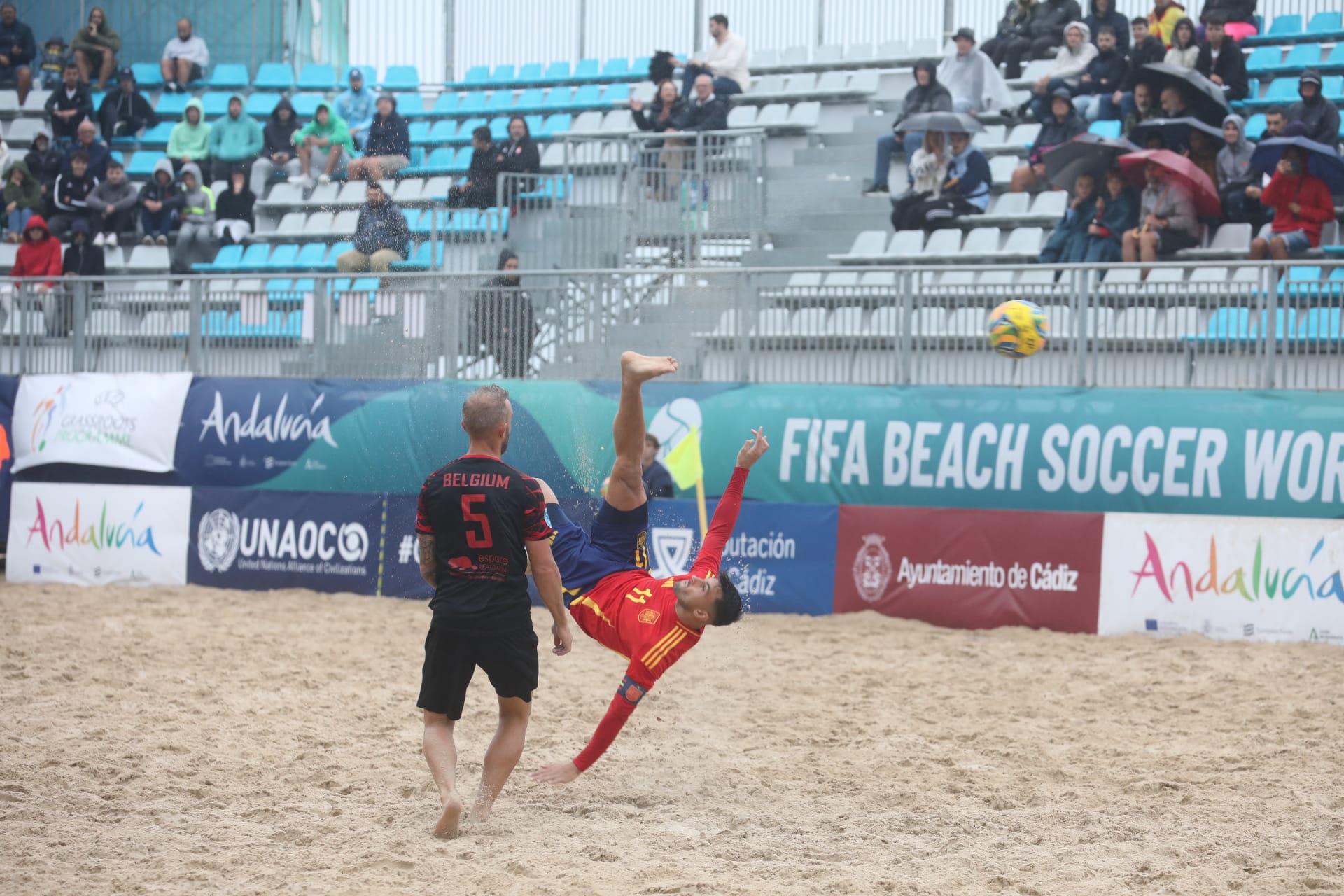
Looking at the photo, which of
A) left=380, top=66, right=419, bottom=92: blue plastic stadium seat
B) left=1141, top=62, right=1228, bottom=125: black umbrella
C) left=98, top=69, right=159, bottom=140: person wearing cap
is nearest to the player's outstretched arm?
left=1141, top=62, right=1228, bottom=125: black umbrella

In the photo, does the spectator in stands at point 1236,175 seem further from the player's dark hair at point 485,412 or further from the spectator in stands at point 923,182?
the player's dark hair at point 485,412

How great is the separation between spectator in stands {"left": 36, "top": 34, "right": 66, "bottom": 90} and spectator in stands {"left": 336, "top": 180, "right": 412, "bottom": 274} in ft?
29.3

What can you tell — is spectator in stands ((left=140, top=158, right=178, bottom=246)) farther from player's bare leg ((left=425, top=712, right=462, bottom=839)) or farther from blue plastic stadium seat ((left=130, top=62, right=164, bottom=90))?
player's bare leg ((left=425, top=712, right=462, bottom=839))

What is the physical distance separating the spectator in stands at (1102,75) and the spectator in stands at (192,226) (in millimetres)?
10945

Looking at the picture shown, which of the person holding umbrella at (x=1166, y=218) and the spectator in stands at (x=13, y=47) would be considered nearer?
the person holding umbrella at (x=1166, y=218)

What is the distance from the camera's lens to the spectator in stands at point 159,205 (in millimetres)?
17922

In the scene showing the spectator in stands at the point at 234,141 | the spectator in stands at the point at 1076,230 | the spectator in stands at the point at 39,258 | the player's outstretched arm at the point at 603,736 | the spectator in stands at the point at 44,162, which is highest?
the spectator in stands at the point at 234,141

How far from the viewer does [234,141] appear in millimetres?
18875

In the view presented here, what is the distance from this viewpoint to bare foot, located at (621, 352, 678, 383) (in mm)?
6121

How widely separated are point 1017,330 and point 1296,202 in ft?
13.0

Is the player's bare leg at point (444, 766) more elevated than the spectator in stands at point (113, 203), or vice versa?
the spectator in stands at point (113, 203)

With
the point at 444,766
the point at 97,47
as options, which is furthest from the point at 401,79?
the point at 444,766

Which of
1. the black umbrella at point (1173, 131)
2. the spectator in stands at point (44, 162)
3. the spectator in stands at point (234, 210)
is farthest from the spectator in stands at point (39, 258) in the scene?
the black umbrella at point (1173, 131)

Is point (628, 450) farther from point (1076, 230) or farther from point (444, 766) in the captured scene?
point (1076, 230)
